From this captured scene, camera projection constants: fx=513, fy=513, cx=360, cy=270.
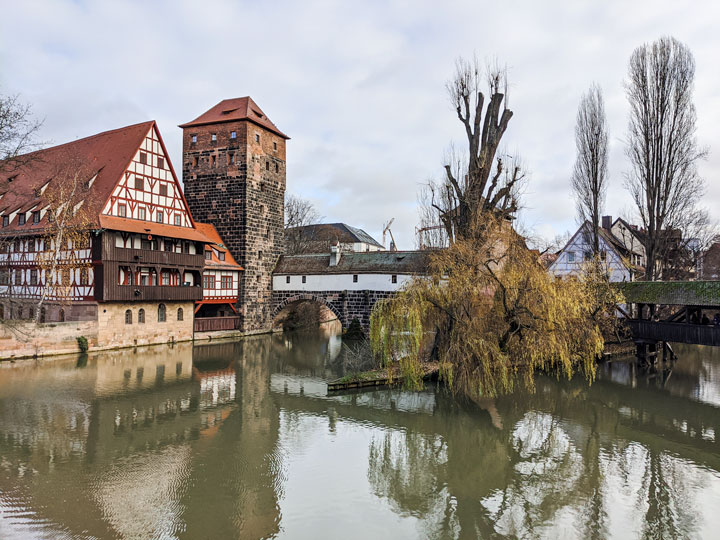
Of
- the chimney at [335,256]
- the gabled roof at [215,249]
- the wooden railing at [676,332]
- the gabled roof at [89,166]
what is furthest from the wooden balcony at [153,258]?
the wooden railing at [676,332]

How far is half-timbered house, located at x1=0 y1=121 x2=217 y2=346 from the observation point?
21.4 meters

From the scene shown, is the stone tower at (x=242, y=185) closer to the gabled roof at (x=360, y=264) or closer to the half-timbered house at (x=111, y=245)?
the gabled roof at (x=360, y=264)

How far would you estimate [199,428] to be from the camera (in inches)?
447

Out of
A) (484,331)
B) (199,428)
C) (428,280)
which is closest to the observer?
(199,428)

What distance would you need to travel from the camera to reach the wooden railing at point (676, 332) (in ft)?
54.9

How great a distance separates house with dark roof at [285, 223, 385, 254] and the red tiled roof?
19.9 meters

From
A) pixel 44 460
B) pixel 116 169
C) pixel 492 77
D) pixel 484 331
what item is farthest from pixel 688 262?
pixel 44 460

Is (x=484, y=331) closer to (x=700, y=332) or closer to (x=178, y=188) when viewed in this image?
(x=700, y=332)

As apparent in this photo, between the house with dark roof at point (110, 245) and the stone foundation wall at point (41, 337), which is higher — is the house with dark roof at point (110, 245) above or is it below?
above

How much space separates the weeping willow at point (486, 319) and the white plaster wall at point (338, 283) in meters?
12.0

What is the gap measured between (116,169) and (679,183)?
25041 mm

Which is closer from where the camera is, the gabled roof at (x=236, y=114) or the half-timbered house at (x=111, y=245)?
the half-timbered house at (x=111, y=245)

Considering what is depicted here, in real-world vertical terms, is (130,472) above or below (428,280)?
below

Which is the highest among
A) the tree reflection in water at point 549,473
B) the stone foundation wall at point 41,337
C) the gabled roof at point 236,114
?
the gabled roof at point 236,114
